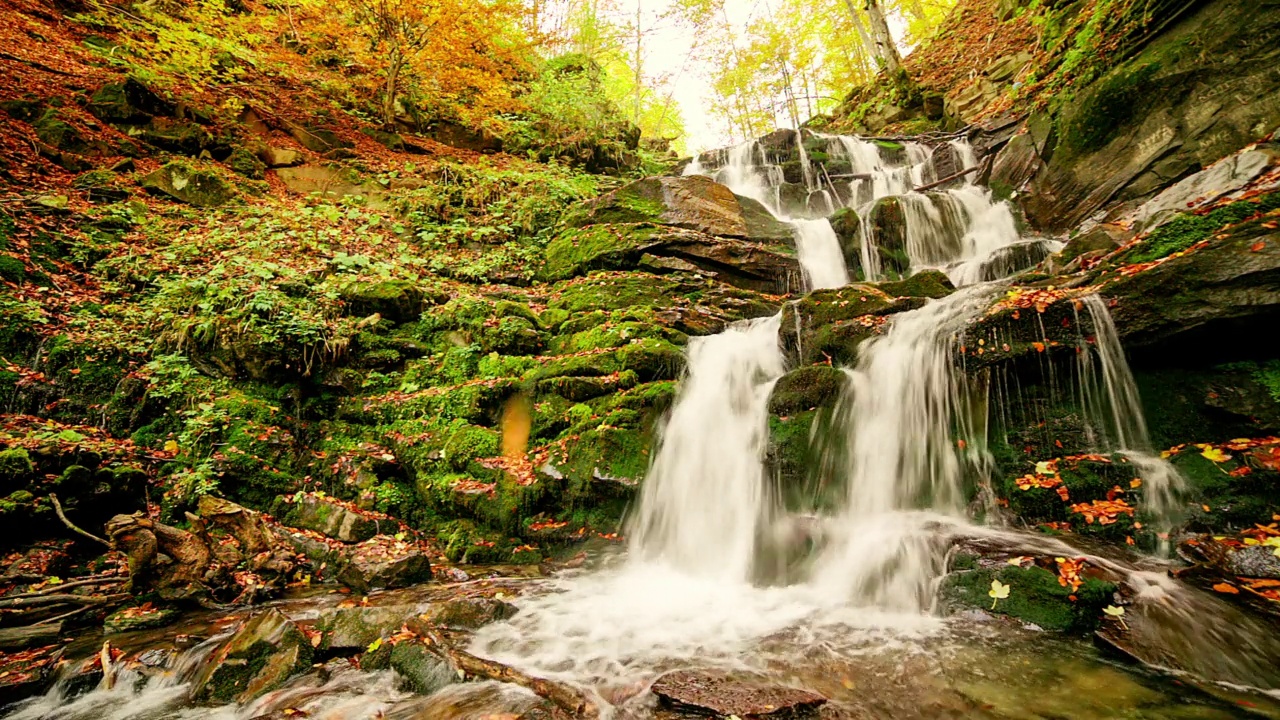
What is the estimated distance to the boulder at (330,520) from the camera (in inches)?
220

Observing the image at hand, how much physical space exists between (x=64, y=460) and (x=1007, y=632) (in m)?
8.27

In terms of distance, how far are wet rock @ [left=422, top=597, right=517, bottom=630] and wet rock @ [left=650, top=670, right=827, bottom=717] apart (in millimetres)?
1684

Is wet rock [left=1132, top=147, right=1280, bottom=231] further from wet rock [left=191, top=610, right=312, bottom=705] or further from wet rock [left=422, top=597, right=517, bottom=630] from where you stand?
wet rock [left=191, top=610, right=312, bottom=705]

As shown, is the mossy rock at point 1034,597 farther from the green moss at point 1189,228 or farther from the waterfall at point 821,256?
the waterfall at point 821,256

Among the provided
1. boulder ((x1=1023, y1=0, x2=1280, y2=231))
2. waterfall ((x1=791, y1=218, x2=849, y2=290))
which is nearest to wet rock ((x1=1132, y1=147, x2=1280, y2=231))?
boulder ((x1=1023, y1=0, x2=1280, y2=231))

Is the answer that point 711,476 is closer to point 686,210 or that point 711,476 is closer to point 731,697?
point 731,697

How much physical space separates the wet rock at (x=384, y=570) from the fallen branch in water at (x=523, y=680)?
1.67 meters

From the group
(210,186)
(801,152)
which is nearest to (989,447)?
(801,152)

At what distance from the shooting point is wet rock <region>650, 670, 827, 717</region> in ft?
8.62

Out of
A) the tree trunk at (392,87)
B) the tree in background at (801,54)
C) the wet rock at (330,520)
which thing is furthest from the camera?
the tree in background at (801,54)

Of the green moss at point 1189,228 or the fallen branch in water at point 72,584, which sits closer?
the green moss at point 1189,228

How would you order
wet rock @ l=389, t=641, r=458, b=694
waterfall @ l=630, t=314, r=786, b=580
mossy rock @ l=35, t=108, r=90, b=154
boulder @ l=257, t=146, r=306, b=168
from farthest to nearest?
boulder @ l=257, t=146, r=306, b=168
mossy rock @ l=35, t=108, r=90, b=154
waterfall @ l=630, t=314, r=786, b=580
wet rock @ l=389, t=641, r=458, b=694

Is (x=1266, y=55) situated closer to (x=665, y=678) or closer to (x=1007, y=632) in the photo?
(x=1007, y=632)

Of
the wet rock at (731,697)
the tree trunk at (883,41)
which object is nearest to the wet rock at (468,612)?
the wet rock at (731,697)
